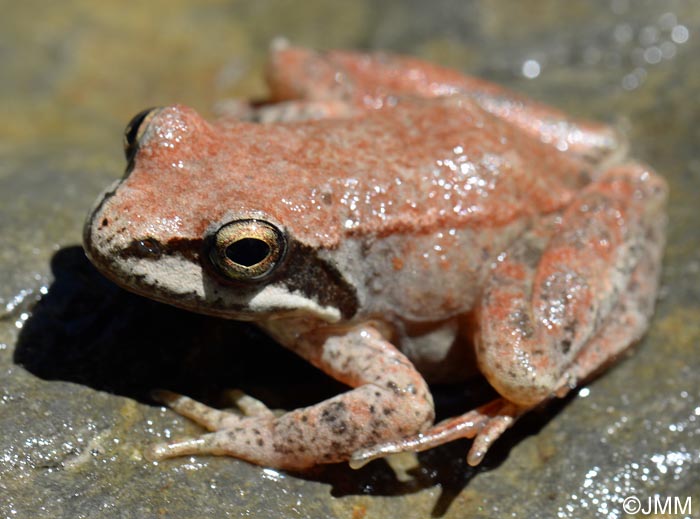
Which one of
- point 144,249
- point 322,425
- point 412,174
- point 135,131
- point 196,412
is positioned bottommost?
point 322,425

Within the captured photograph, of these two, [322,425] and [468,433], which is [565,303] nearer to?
[468,433]

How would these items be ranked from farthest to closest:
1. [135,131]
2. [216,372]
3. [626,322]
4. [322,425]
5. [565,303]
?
[626,322] < [216,372] < [565,303] < [135,131] < [322,425]

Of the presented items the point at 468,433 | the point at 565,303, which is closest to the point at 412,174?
the point at 565,303

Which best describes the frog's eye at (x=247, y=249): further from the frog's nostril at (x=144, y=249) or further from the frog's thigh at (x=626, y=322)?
the frog's thigh at (x=626, y=322)

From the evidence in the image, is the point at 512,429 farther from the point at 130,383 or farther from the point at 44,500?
the point at 44,500

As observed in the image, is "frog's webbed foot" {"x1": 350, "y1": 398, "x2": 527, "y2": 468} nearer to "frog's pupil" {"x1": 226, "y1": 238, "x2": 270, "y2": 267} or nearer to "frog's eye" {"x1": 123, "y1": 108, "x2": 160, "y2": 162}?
"frog's pupil" {"x1": 226, "y1": 238, "x2": 270, "y2": 267}

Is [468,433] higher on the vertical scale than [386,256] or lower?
lower

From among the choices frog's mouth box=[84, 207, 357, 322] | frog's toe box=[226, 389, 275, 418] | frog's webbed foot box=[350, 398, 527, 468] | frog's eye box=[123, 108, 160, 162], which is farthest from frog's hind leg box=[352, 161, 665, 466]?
frog's eye box=[123, 108, 160, 162]
